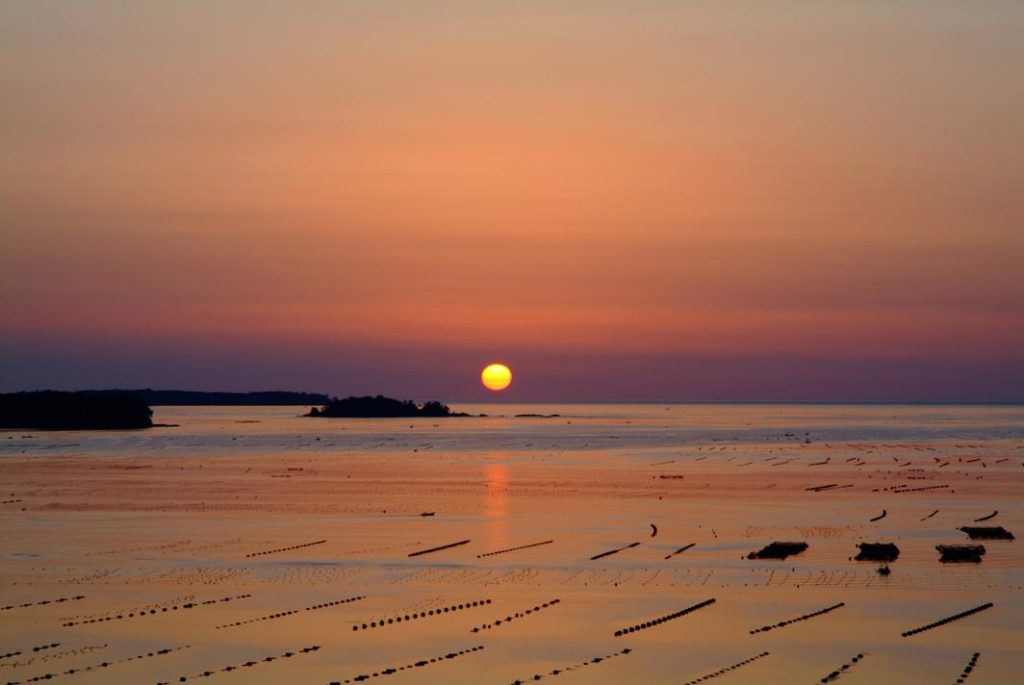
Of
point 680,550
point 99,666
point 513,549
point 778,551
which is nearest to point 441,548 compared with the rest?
point 513,549

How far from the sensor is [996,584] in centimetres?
3503

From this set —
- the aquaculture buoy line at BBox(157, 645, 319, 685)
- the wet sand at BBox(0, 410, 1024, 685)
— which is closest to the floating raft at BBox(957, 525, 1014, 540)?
the wet sand at BBox(0, 410, 1024, 685)

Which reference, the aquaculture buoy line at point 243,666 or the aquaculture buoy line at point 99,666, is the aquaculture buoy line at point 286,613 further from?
the aquaculture buoy line at point 243,666

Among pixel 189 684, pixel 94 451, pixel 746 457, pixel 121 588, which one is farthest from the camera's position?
pixel 94 451

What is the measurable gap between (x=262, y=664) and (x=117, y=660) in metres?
2.73

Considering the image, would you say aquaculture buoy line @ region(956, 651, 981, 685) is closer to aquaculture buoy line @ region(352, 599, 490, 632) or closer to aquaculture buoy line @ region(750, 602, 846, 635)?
aquaculture buoy line @ region(750, 602, 846, 635)

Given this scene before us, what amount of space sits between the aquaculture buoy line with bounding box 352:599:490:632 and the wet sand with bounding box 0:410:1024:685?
11cm

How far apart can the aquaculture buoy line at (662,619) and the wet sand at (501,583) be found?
0.29 ft

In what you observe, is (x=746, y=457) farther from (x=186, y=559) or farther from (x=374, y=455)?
(x=186, y=559)

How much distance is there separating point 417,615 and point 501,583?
5153mm

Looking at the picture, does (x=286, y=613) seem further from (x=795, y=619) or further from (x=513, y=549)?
(x=513, y=549)

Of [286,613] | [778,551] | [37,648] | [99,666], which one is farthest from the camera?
[778,551]

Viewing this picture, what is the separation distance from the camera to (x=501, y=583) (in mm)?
35156

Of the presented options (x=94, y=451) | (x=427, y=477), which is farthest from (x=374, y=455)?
(x=427, y=477)
